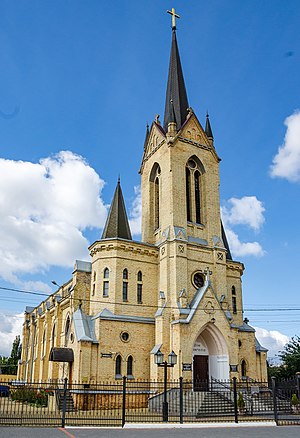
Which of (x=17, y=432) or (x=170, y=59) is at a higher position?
(x=170, y=59)

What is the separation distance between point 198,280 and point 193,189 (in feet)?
25.2

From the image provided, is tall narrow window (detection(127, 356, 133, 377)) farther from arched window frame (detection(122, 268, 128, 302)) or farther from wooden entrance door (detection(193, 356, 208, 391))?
wooden entrance door (detection(193, 356, 208, 391))

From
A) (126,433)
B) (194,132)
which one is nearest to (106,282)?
(194,132)

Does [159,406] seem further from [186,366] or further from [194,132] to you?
[194,132]

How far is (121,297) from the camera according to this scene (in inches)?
1227

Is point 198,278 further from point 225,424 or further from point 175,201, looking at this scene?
point 225,424

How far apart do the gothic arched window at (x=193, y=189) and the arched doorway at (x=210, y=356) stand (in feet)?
29.8

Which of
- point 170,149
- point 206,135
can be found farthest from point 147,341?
point 206,135

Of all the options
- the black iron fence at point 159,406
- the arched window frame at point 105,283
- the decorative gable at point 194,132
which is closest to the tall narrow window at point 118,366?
the black iron fence at point 159,406

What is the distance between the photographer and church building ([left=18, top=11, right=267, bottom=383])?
96.2 feet

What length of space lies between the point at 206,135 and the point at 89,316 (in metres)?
18.4

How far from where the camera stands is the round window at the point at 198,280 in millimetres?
32625

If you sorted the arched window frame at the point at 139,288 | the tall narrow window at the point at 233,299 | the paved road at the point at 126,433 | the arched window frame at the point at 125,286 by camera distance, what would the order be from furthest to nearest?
the tall narrow window at the point at 233,299
the arched window frame at the point at 139,288
the arched window frame at the point at 125,286
the paved road at the point at 126,433

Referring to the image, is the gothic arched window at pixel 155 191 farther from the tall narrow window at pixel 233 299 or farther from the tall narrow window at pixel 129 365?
the tall narrow window at pixel 129 365
